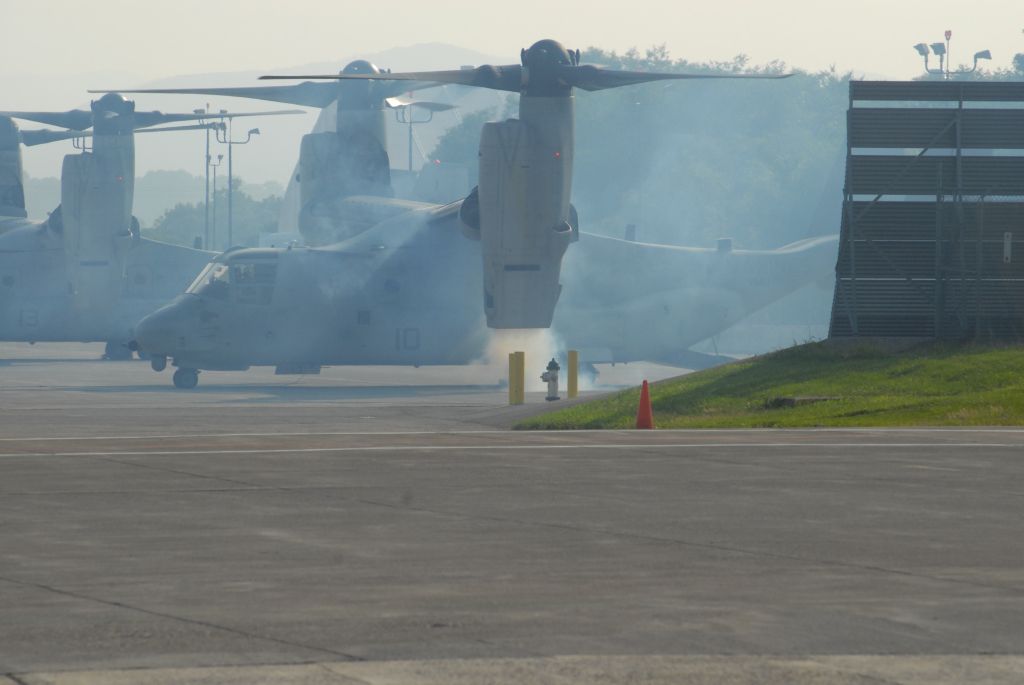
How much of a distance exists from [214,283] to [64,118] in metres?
24.9

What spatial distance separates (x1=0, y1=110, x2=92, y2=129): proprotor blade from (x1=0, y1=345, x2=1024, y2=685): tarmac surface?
46.2 metres

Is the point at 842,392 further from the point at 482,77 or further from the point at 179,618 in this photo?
the point at 482,77

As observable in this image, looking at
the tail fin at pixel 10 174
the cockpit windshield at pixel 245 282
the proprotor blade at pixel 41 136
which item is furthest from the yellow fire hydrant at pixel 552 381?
the proprotor blade at pixel 41 136

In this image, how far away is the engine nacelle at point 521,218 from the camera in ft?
120

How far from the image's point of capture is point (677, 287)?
47.6m

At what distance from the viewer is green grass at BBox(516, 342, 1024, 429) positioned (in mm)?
21672

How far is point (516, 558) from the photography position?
1013cm

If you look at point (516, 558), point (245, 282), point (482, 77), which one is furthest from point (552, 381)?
point (516, 558)

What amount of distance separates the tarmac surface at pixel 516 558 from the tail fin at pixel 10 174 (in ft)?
137

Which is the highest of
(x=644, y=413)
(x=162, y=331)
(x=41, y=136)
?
(x=41, y=136)

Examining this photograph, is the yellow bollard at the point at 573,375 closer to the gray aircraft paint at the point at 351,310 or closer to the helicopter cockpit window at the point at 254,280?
the gray aircraft paint at the point at 351,310

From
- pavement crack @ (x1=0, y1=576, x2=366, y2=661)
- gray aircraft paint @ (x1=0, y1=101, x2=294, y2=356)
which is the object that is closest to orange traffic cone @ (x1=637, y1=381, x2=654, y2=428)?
pavement crack @ (x1=0, y1=576, x2=366, y2=661)

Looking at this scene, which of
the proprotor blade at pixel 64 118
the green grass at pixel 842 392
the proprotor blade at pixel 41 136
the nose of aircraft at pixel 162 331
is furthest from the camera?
the proprotor blade at pixel 41 136

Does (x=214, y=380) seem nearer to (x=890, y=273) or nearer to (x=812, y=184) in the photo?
(x=890, y=273)
